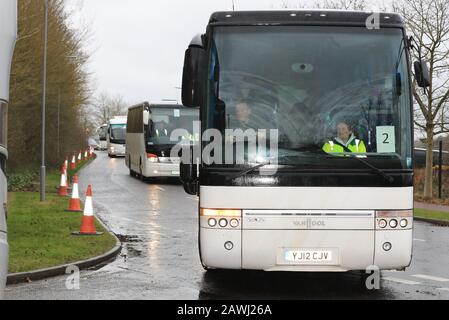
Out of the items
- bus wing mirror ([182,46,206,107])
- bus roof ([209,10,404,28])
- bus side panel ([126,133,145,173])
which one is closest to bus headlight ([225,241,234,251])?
bus wing mirror ([182,46,206,107])

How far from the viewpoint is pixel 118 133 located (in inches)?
2267

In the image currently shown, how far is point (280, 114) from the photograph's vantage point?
26.2ft

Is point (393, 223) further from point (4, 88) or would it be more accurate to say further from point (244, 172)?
point (4, 88)

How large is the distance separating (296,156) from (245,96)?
0.89 m

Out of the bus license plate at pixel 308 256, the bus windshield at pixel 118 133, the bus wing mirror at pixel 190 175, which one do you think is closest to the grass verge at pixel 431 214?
the bus wing mirror at pixel 190 175

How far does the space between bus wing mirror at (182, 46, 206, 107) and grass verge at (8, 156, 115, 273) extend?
3.35 m

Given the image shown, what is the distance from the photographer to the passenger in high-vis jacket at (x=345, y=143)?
7.96 m

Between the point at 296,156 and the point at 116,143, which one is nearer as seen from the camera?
the point at 296,156

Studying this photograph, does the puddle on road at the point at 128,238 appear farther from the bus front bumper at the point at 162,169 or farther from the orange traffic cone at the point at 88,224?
the bus front bumper at the point at 162,169

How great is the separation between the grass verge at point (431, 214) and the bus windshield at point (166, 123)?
33.9 feet

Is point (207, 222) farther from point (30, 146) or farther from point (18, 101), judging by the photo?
point (30, 146)

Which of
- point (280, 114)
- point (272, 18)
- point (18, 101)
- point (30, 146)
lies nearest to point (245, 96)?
point (280, 114)

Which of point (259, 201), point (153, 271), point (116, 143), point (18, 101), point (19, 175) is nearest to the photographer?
point (259, 201)

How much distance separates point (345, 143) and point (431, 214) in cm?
1352
